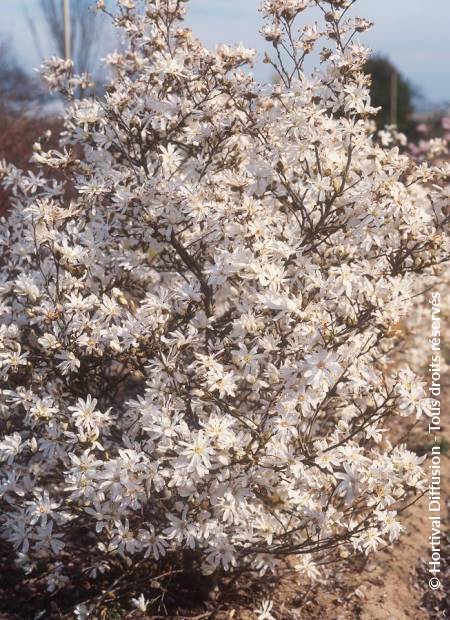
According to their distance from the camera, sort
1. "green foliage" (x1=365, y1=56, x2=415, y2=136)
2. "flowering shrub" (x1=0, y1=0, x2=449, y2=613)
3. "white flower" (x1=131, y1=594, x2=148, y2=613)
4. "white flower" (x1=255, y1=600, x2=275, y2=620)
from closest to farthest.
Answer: "flowering shrub" (x1=0, y1=0, x2=449, y2=613), "white flower" (x1=131, y1=594, x2=148, y2=613), "white flower" (x1=255, y1=600, x2=275, y2=620), "green foliage" (x1=365, y1=56, x2=415, y2=136)

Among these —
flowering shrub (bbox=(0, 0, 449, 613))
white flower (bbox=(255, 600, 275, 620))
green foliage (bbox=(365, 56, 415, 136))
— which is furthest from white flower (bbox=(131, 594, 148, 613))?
green foliage (bbox=(365, 56, 415, 136))

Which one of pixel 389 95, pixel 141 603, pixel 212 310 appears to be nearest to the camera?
pixel 141 603

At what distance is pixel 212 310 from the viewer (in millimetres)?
3365

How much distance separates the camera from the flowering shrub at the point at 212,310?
2.87 meters

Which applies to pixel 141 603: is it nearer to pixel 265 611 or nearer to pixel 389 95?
pixel 265 611

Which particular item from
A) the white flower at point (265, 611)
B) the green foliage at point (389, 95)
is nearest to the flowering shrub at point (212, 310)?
the white flower at point (265, 611)

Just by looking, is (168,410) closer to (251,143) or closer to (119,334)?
(119,334)

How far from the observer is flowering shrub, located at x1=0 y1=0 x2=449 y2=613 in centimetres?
287

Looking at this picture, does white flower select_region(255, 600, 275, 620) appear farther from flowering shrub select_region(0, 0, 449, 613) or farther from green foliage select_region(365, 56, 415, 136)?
green foliage select_region(365, 56, 415, 136)

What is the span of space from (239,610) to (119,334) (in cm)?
158

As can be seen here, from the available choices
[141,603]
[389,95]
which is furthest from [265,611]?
[389,95]

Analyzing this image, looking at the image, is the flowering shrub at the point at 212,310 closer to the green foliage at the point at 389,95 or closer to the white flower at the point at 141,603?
the white flower at the point at 141,603

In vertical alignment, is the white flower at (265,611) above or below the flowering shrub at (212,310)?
below

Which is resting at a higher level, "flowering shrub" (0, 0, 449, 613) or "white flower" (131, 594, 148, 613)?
"flowering shrub" (0, 0, 449, 613)
